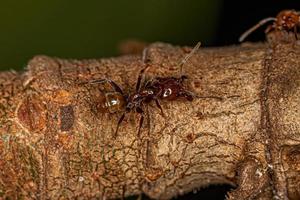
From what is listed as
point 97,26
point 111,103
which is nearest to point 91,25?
point 97,26

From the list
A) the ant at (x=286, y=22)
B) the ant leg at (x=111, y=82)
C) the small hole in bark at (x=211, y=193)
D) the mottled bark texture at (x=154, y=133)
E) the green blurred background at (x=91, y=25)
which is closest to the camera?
the mottled bark texture at (x=154, y=133)

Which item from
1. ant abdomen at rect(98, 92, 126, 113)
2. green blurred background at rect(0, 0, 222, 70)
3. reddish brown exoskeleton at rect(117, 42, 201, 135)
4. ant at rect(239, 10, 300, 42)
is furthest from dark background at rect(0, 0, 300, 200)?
→ ant abdomen at rect(98, 92, 126, 113)

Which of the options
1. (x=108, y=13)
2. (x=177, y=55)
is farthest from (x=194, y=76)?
(x=108, y=13)

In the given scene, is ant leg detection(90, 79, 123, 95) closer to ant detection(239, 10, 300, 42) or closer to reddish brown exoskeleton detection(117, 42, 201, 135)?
reddish brown exoskeleton detection(117, 42, 201, 135)

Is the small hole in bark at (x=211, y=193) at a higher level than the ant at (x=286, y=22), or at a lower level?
lower

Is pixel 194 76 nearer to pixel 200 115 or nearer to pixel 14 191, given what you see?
pixel 200 115

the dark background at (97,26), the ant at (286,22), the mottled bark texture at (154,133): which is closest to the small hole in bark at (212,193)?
the dark background at (97,26)

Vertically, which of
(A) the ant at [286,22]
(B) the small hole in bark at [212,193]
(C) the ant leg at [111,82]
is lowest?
(B) the small hole in bark at [212,193]

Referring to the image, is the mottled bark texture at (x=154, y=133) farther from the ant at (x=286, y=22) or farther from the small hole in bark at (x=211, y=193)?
the small hole in bark at (x=211, y=193)
